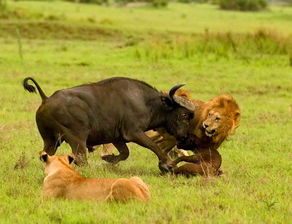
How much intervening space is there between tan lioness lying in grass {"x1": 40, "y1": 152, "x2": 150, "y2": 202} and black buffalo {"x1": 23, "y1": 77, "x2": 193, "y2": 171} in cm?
140

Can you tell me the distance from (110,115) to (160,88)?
28.1 feet

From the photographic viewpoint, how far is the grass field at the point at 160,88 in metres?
7.23

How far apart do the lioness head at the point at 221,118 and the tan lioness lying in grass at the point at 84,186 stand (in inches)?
85.1

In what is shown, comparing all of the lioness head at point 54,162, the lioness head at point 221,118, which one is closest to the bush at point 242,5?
the lioness head at point 221,118

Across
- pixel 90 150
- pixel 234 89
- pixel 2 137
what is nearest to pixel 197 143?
pixel 90 150

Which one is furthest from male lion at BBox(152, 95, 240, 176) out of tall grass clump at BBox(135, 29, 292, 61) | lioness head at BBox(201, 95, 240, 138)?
tall grass clump at BBox(135, 29, 292, 61)

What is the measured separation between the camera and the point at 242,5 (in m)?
63.7

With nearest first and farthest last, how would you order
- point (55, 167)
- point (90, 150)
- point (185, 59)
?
point (55, 167), point (90, 150), point (185, 59)

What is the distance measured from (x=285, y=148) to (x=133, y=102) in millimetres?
3099

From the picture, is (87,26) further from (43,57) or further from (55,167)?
(55,167)

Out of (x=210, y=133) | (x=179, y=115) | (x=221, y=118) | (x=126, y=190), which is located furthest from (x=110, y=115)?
(x=126, y=190)

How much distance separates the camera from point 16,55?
24.7 meters

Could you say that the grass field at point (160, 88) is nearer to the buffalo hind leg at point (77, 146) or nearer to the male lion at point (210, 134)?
the buffalo hind leg at point (77, 146)

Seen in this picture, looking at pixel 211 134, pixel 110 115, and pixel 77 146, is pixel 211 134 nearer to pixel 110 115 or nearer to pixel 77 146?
pixel 110 115
